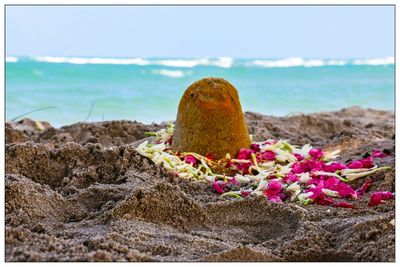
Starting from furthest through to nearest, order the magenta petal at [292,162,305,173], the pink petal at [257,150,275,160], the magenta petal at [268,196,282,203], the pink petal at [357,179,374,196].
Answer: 1. the pink petal at [257,150,275,160]
2. the magenta petal at [292,162,305,173]
3. the pink petal at [357,179,374,196]
4. the magenta petal at [268,196,282,203]

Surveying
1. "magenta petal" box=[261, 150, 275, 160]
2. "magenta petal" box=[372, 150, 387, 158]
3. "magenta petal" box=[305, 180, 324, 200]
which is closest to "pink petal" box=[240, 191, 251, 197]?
"magenta petal" box=[305, 180, 324, 200]

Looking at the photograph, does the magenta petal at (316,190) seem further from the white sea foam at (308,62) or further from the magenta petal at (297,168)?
the white sea foam at (308,62)

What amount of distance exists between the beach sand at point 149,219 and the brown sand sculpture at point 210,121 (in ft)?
1.90

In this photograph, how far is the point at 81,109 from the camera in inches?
448

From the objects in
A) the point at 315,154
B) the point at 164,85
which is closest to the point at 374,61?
the point at 164,85

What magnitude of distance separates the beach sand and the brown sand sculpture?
1.90 ft

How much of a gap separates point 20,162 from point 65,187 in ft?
1.30

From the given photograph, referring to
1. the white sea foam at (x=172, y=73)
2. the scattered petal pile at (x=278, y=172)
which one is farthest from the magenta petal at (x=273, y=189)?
the white sea foam at (x=172, y=73)

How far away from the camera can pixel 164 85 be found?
17.3 meters

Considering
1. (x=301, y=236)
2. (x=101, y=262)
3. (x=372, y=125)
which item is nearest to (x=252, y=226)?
(x=301, y=236)

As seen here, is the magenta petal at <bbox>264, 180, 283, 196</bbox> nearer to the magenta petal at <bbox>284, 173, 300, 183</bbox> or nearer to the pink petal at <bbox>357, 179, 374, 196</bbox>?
the magenta petal at <bbox>284, 173, 300, 183</bbox>

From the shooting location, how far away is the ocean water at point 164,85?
38.0ft

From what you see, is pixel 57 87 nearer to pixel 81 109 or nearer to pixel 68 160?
pixel 81 109

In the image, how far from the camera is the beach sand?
2.20m
